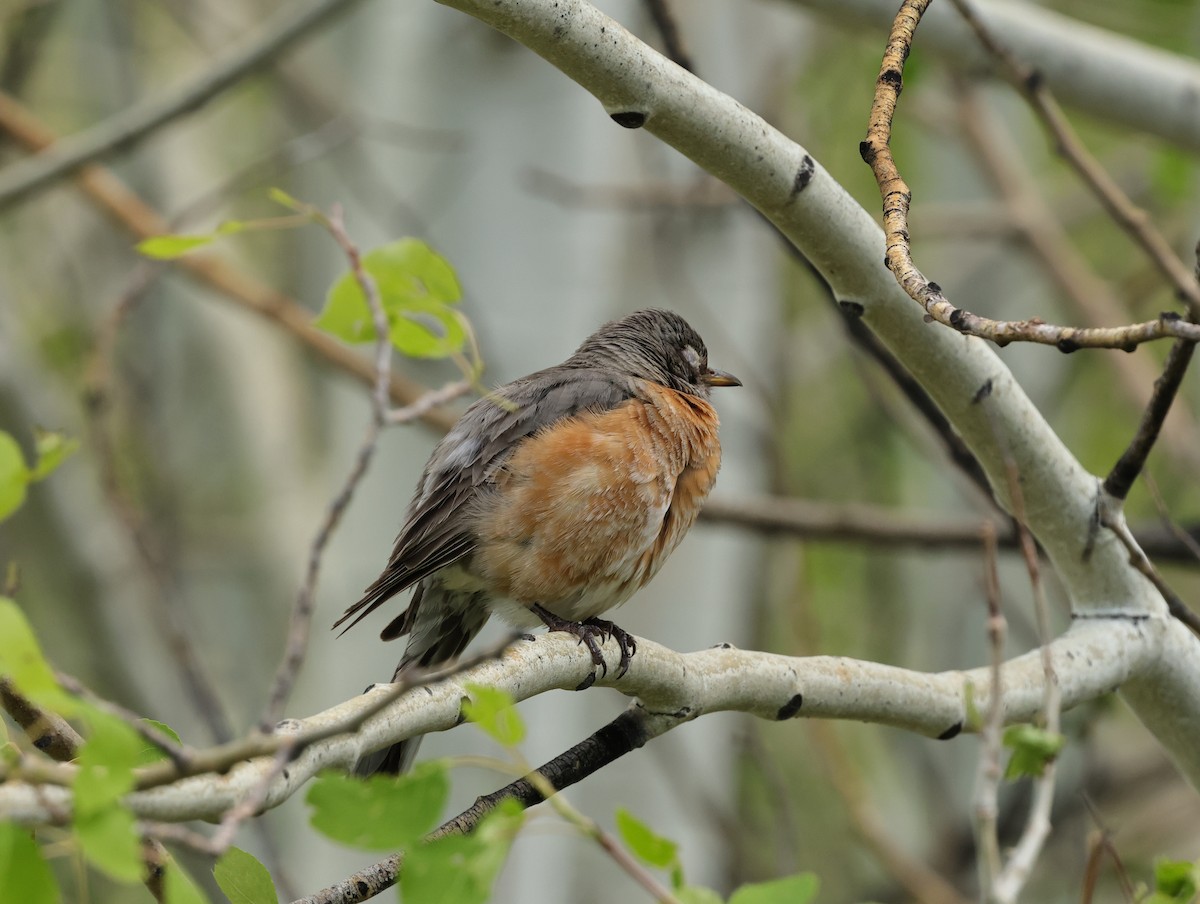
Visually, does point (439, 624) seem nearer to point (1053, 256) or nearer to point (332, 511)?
point (332, 511)

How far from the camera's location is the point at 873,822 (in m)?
6.22

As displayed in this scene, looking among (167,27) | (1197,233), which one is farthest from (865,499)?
(167,27)

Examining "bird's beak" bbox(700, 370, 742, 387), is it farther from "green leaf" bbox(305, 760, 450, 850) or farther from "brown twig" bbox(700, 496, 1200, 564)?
"green leaf" bbox(305, 760, 450, 850)

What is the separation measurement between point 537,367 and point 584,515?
244 cm

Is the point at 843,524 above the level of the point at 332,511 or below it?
above

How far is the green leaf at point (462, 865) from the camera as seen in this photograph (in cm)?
163

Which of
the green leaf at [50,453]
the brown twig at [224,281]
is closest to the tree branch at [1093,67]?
the brown twig at [224,281]

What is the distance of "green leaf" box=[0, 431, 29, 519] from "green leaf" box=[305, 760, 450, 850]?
0.56 meters

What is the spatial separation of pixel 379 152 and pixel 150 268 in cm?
231

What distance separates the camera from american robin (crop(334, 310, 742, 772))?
3.71 m

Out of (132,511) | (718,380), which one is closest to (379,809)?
(718,380)

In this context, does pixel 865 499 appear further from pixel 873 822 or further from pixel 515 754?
pixel 515 754

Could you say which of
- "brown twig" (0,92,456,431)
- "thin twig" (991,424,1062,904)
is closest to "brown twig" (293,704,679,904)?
"thin twig" (991,424,1062,904)

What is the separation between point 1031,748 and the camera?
6.00 ft
